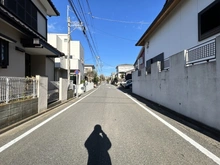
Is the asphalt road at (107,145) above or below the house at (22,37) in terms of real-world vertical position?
below

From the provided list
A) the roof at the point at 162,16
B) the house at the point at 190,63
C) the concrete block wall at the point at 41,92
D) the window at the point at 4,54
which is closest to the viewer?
the house at the point at 190,63

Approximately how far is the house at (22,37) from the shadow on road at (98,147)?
614 cm

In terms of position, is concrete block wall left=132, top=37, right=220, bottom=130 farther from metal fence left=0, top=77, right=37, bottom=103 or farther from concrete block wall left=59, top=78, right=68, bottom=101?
concrete block wall left=59, top=78, right=68, bottom=101

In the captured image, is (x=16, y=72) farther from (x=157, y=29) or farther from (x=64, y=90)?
(x=157, y=29)

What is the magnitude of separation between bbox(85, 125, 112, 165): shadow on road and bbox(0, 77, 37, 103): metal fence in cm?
322

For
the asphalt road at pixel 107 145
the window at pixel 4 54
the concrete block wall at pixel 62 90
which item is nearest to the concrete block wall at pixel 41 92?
the window at pixel 4 54

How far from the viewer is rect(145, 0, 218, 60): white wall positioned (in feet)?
34.9

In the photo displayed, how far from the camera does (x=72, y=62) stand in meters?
40.4

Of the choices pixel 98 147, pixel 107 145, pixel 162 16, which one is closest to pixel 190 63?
pixel 107 145

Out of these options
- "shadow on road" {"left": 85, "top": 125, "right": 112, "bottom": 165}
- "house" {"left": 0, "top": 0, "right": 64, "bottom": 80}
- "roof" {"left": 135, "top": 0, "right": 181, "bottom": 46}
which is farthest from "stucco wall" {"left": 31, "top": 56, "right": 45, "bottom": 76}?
"shadow on road" {"left": 85, "top": 125, "right": 112, "bottom": 165}

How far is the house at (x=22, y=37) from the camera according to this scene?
9.62m

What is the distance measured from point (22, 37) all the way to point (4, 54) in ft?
7.29

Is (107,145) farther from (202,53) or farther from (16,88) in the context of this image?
(202,53)

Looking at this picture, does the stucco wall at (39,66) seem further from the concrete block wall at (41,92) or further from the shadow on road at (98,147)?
the shadow on road at (98,147)
